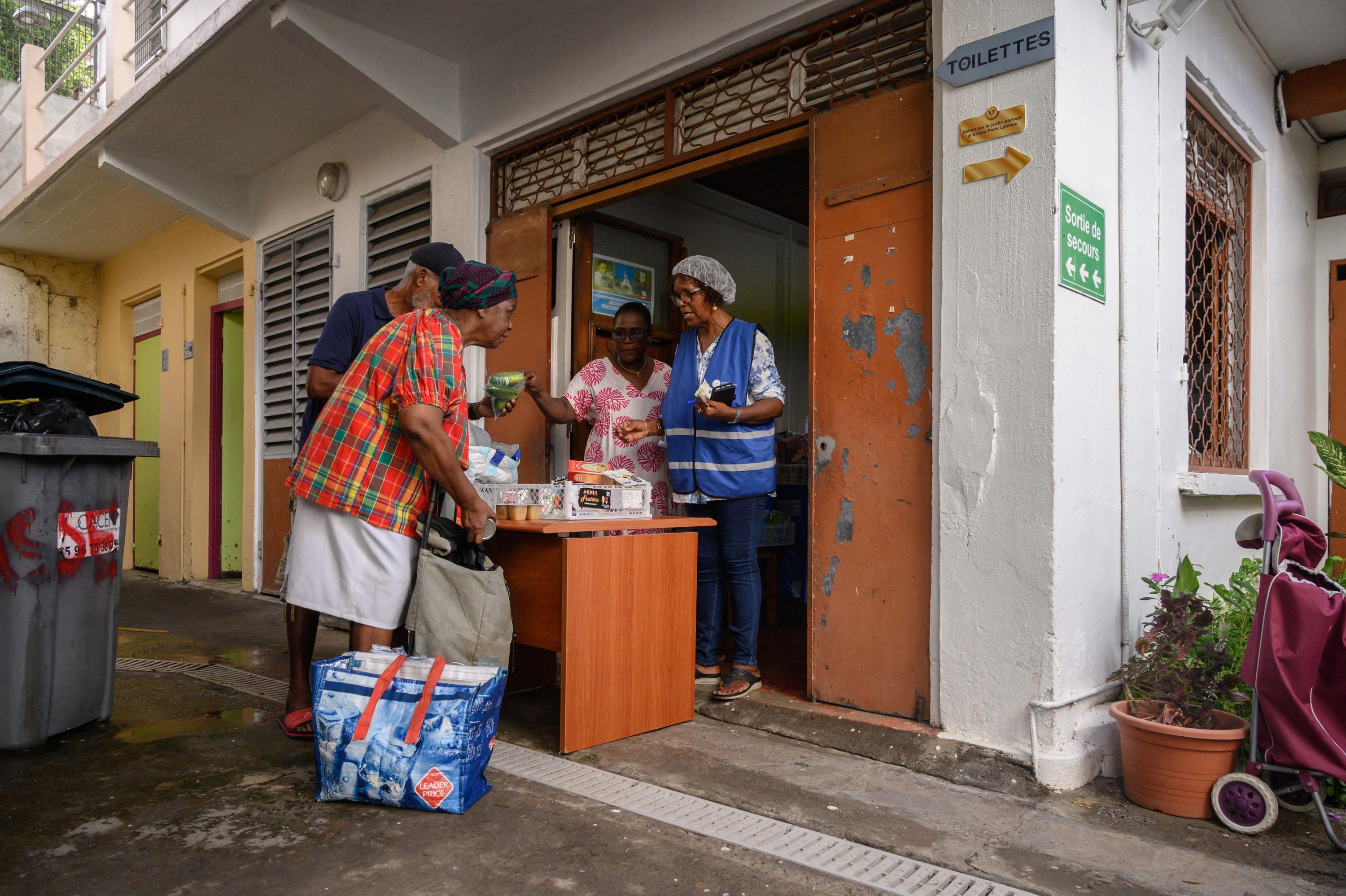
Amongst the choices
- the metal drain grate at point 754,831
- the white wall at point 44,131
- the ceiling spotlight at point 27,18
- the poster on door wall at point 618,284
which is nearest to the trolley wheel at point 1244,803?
the metal drain grate at point 754,831

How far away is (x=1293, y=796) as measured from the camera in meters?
2.80

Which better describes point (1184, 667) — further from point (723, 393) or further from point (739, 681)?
point (723, 393)

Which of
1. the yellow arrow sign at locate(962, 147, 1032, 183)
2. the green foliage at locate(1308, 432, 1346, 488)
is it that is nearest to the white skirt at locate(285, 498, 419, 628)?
the yellow arrow sign at locate(962, 147, 1032, 183)

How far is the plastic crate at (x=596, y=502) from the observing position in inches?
132

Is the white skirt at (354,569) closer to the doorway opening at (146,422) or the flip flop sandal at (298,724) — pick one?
the flip flop sandal at (298,724)

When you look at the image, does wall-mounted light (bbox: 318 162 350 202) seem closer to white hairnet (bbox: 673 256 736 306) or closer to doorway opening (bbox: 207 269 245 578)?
doorway opening (bbox: 207 269 245 578)

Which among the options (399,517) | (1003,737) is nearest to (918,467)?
(1003,737)

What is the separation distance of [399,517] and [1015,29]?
2770mm

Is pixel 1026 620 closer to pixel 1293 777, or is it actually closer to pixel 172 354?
pixel 1293 777

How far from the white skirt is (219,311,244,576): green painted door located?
623cm

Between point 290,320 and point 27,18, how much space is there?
21.7ft

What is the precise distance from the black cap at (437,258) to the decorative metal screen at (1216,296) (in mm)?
3473

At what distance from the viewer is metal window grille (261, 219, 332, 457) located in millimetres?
6902

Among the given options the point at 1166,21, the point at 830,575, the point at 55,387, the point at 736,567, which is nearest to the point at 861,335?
the point at 830,575
